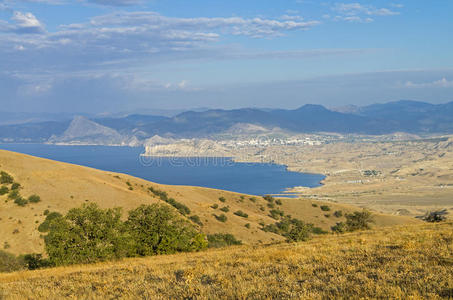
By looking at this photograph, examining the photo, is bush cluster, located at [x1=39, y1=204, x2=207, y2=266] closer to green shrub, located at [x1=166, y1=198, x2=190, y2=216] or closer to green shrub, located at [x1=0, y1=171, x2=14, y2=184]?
green shrub, located at [x1=166, y1=198, x2=190, y2=216]

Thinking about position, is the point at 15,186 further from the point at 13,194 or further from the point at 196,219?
the point at 196,219

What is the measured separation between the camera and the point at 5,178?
43000mm

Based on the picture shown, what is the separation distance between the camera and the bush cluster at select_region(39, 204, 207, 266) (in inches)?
849

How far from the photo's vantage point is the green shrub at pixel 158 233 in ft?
80.7

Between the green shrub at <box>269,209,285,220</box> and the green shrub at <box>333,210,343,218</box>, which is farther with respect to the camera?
the green shrub at <box>333,210,343,218</box>

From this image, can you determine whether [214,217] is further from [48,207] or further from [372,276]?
[372,276]

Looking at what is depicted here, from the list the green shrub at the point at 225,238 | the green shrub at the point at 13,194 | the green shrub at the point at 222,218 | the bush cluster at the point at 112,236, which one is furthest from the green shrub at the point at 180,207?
the bush cluster at the point at 112,236

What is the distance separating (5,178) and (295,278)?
4333cm

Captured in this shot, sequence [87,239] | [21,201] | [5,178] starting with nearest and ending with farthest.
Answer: [87,239] < [21,201] < [5,178]

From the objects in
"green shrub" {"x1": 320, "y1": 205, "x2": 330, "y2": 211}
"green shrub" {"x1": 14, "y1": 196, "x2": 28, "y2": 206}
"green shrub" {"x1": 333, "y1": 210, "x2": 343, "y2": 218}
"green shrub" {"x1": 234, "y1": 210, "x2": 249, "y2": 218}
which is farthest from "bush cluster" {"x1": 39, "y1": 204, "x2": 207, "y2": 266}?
"green shrub" {"x1": 320, "y1": 205, "x2": 330, "y2": 211}

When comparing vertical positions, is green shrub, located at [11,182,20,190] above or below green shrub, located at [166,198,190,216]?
above

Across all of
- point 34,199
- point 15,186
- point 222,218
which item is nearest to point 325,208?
point 222,218

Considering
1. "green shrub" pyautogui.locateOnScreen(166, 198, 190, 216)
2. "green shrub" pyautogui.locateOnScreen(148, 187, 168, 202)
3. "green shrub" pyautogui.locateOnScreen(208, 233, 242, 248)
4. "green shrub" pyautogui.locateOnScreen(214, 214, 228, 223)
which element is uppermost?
"green shrub" pyautogui.locateOnScreen(148, 187, 168, 202)

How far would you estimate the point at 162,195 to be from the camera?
5484 centimetres
